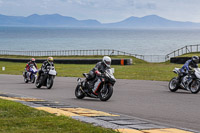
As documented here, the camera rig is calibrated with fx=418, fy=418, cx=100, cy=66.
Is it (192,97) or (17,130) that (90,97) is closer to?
(192,97)

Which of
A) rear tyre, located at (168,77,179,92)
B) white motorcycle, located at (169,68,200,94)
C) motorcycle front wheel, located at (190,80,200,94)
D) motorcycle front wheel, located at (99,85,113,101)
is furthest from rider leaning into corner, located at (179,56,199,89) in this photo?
motorcycle front wheel, located at (99,85,113,101)

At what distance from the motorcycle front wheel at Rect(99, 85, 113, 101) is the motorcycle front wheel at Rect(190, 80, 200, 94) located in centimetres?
421

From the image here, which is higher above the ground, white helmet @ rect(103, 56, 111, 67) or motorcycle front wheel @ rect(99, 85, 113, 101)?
white helmet @ rect(103, 56, 111, 67)

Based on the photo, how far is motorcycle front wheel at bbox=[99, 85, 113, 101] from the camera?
13495mm

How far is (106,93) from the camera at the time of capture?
44.9 feet

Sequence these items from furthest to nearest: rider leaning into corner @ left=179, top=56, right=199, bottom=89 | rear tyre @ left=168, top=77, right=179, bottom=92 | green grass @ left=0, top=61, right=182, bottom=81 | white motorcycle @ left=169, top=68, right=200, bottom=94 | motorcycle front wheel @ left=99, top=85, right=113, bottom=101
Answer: green grass @ left=0, top=61, right=182, bottom=81 < rear tyre @ left=168, top=77, right=179, bottom=92 < rider leaning into corner @ left=179, top=56, right=199, bottom=89 < white motorcycle @ left=169, top=68, right=200, bottom=94 < motorcycle front wheel @ left=99, top=85, right=113, bottom=101

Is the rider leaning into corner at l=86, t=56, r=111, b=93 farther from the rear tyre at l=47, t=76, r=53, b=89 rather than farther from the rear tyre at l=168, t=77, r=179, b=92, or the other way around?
the rear tyre at l=47, t=76, r=53, b=89

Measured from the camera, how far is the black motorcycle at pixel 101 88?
43.2ft

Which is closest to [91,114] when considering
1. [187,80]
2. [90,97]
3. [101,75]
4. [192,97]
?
[101,75]

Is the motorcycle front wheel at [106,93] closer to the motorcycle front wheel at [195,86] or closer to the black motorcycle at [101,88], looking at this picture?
the black motorcycle at [101,88]

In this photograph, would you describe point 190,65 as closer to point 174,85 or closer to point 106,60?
point 174,85

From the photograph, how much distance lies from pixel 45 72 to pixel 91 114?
10444 millimetres

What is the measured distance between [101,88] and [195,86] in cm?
441

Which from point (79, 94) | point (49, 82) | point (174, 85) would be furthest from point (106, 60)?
point (49, 82)
